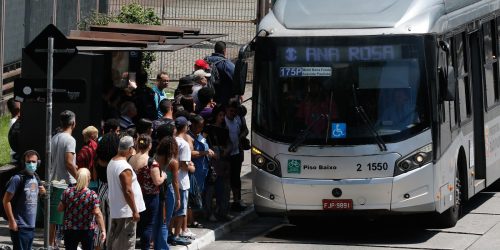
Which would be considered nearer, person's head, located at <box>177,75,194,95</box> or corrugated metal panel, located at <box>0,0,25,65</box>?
person's head, located at <box>177,75,194,95</box>

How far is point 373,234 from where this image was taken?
1764cm

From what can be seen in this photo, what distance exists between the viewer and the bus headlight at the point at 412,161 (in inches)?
641

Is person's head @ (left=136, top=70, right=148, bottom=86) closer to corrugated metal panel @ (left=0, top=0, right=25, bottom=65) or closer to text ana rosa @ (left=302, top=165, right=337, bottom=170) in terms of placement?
text ana rosa @ (left=302, top=165, right=337, bottom=170)

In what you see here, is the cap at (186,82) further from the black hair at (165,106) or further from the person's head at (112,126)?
the person's head at (112,126)

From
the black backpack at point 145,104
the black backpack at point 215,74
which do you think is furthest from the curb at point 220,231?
the black backpack at point 215,74

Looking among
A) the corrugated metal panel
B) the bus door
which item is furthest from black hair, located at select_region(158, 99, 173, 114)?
the corrugated metal panel

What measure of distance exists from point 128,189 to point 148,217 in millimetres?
1072

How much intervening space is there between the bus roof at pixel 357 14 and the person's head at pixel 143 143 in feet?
10.7

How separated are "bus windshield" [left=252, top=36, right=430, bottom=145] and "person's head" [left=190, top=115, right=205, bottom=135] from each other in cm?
96

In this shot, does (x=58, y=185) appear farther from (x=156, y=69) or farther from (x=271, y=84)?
(x=156, y=69)

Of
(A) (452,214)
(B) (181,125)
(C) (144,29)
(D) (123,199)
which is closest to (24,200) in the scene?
(D) (123,199)

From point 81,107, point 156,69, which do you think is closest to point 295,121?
point 81,107

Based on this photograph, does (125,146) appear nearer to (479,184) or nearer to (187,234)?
(187,234)

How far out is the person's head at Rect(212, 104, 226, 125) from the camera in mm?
17781
